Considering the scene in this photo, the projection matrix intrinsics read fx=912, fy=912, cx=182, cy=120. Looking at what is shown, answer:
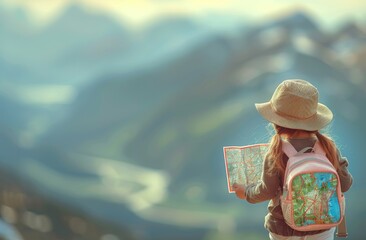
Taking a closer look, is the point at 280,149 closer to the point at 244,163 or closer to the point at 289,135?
the point at 289,135

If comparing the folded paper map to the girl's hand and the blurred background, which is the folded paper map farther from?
the blurred background

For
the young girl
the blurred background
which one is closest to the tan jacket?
the young girl

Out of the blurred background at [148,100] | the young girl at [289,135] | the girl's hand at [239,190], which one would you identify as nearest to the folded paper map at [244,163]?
the girl's hand at [239,190]

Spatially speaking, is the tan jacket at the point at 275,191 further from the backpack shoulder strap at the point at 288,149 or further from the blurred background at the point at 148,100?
the blurred background at the point at 148,100

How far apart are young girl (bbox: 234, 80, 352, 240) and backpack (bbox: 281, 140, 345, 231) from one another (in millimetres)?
43

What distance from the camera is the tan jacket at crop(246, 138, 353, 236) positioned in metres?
2.31

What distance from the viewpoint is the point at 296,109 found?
232cm

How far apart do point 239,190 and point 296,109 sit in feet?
0.93

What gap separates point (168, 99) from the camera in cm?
560

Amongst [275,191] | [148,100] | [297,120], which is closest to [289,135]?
[297,120]

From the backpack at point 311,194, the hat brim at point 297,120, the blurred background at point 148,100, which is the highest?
the blurred background at point 148,100

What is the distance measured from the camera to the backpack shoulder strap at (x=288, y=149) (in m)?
2.29

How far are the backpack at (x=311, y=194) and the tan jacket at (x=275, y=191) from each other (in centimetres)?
4

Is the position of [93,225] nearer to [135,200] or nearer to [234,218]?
[135,200]
